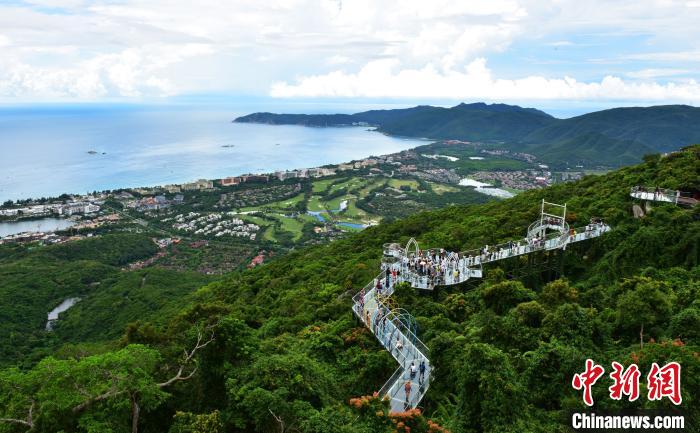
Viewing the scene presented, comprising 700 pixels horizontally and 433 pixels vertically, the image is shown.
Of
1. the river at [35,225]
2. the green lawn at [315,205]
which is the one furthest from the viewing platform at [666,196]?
the river at [35,225]

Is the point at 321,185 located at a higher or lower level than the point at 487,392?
lower

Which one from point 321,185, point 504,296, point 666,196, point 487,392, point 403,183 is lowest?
point 321,185

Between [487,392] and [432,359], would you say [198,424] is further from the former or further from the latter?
[432,359]

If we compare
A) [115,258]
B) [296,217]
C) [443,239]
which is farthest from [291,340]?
[296,217]

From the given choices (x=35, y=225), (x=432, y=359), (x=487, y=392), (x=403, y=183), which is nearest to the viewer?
(x=487, y=392)

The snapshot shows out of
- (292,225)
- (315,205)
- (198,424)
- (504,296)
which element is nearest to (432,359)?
(504,296)

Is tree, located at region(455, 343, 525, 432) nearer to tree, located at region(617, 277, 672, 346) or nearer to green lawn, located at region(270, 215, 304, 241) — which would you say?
tree, located at region(617, 277, 672, 346)

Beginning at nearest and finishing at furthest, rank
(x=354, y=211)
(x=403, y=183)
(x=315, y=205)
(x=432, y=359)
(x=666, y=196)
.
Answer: (x=432, y=359) → (x=666, y=196) → (x=354, y=211) → (x=315, y=205) → (x=403, y=183)
